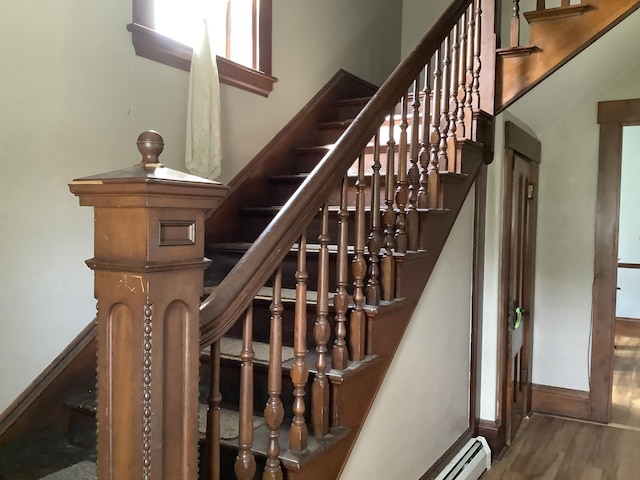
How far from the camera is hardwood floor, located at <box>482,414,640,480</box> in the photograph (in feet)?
9.66

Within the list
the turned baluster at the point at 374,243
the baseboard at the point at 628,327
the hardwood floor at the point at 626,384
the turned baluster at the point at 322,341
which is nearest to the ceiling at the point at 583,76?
the turned baluster at the point at 374,243

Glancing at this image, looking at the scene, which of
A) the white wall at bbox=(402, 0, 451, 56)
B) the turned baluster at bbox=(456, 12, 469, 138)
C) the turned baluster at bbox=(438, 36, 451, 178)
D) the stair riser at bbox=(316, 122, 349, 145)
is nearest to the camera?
the turned baluster at bbox=(438, 36, 451, 178)

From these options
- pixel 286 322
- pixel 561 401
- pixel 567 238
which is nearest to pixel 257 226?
pixel 286 322

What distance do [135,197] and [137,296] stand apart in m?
0.17

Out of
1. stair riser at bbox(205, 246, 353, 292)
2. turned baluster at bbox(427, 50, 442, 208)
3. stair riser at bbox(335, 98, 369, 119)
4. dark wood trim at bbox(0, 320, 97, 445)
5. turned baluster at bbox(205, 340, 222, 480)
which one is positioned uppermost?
stair riser at bbox(335, 98, 369, 119)

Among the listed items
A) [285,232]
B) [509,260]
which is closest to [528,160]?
[509,260]

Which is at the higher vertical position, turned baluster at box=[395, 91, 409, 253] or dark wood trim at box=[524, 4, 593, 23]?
dark wood trim at box=[524, 4, 593, 23]

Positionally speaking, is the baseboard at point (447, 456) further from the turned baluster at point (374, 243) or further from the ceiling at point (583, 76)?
the ceiling at point (583, 76)

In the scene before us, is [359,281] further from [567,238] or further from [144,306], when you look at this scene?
[567,238]

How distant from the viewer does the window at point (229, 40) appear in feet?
7.41

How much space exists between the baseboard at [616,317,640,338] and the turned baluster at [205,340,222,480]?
674cm

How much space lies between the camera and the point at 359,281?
5.93ft

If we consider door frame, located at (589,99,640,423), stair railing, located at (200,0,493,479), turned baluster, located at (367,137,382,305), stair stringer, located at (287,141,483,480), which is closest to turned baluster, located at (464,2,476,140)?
stair railing, located at (200,0,493,479)

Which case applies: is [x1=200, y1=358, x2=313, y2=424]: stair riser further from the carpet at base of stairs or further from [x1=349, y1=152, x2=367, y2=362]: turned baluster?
the carpet at base of stairs
